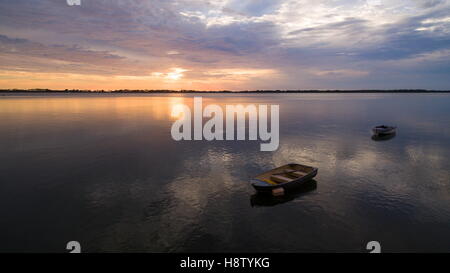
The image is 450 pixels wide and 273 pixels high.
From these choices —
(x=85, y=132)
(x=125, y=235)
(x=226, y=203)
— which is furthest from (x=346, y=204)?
(x=85, y=132)

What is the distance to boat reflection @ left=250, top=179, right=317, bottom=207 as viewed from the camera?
21714 mm

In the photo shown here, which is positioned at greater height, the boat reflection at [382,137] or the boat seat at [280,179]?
the boat reflection at [382,137]

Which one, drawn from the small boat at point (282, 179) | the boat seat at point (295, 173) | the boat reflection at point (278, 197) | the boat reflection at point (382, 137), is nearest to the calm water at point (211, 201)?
the boat reflection at point (278, 197)

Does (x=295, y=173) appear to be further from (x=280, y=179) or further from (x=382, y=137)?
(x=382, y=137)

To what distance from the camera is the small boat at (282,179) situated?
22594mm

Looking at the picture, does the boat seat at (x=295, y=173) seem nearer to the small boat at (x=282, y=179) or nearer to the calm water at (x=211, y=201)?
the small boat at (x=282, y=179)

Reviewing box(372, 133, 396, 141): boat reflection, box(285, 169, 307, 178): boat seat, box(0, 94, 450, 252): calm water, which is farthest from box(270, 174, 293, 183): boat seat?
box(372, 133, 396, 141): boat reflection

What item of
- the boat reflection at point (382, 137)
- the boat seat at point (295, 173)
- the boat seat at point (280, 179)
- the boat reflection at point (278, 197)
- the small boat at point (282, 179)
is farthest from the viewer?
the boat reflection at point (382, 137)

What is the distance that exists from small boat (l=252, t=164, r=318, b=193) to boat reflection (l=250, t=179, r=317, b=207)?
52 cm

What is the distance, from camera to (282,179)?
24125 millimetres

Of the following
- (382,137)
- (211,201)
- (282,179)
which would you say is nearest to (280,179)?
(282,179)

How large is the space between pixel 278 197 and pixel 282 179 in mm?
2096

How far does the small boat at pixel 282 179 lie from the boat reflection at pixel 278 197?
519mm

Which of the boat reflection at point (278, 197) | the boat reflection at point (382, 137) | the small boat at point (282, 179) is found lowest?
the boat reflection at point (278, 197)
